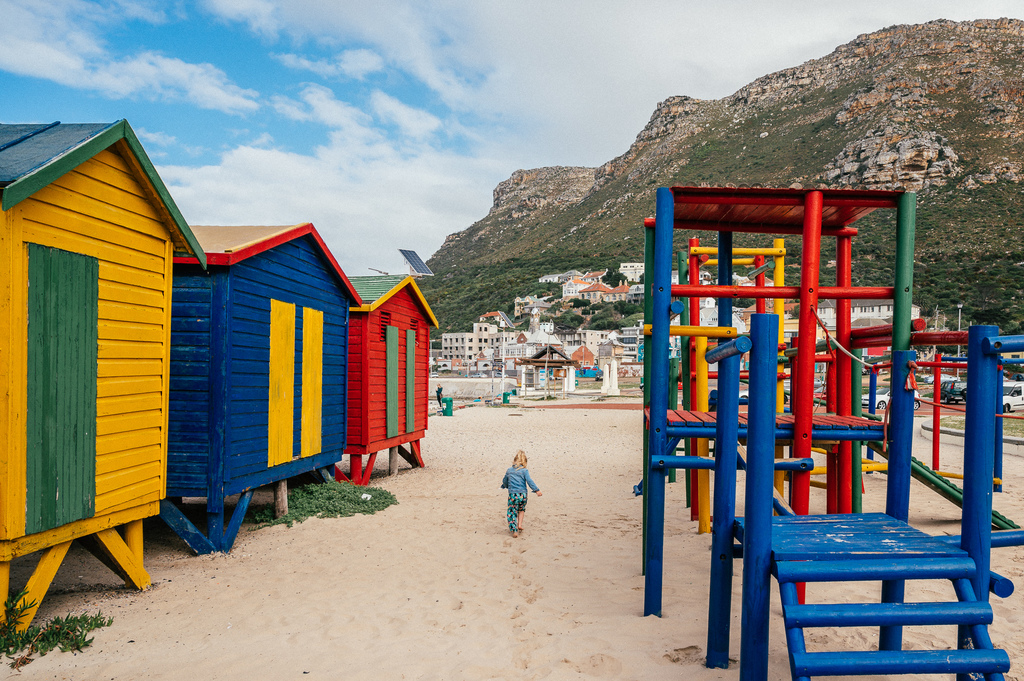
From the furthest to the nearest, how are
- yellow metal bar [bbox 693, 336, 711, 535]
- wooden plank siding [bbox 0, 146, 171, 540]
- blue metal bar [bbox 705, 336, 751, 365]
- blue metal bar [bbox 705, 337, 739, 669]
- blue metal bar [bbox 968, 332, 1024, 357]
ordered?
yellow metal bar [bbox 693, 336, 711, 535] < wooden plank siding [bbox 0, 146, 171, 540] < blue metal bar [bbox 705, 337, 739, 669] < blue metal bar [bbox 705, 336, 751, 365] < blue metal bar [bbox 968, 332, 1024, 357]

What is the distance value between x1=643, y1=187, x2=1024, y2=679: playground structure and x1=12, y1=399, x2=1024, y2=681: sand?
57 cm

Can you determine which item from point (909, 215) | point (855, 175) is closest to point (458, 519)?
point (909, 215)

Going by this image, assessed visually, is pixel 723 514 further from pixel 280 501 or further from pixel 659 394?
pixel 280 501

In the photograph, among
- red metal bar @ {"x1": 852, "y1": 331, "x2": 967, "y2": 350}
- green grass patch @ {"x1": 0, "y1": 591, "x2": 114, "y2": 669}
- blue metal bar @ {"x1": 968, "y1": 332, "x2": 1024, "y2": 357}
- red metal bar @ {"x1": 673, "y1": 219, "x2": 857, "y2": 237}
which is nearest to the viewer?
blue metal bar @ {"x1": 968, "y1": 332, "x2": 1024, "y2": 357}

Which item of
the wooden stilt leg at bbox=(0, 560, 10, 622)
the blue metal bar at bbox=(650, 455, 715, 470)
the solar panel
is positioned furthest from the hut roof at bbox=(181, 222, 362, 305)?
the solar panel

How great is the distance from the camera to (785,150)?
8512 centimetres

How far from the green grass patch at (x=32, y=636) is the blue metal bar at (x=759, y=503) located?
166 inches

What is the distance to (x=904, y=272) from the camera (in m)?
4.28

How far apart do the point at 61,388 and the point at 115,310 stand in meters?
0.82

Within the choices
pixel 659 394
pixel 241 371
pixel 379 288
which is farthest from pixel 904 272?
pixel 379 288

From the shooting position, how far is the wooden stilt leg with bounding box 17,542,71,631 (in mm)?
4141

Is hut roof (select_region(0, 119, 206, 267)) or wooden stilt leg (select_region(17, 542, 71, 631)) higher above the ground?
hut roof (select_region(0, 119, 206, 267))

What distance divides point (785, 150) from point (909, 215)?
301ft

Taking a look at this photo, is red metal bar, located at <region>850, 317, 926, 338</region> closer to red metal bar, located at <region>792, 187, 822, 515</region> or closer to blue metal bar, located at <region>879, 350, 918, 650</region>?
red metal bar, located at <region>792, 187, 822, 515</region>
